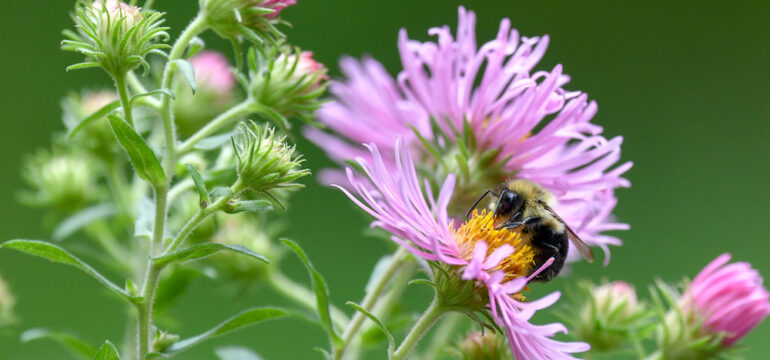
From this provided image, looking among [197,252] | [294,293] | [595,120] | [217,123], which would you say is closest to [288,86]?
[217,123]

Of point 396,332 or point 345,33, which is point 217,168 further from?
point 345,33

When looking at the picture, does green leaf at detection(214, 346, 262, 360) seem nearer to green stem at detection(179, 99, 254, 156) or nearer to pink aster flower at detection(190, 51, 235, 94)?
green stem at detection(179, 99, 254, 156)

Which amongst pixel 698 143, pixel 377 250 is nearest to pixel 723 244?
pixel 698 143

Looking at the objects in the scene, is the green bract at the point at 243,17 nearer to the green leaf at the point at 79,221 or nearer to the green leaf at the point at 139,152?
the green leaf at the point at 139,152

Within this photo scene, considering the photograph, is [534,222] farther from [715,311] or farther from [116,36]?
[116,36]

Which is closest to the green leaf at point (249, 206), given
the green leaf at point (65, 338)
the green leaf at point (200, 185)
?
the green leaf at point (200, 185)
